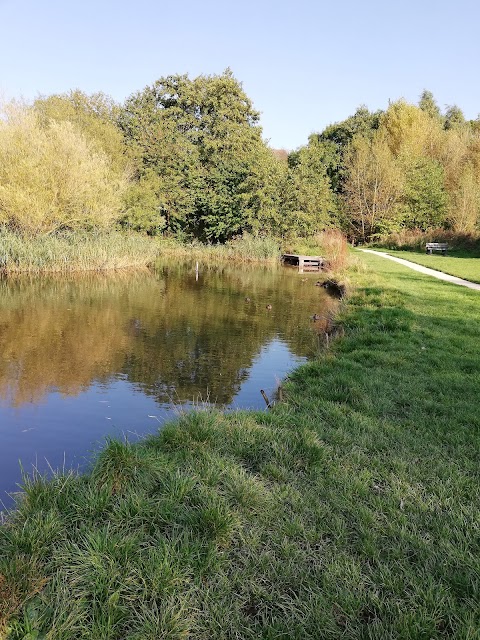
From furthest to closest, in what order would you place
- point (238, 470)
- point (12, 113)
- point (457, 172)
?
point (457, 172), point (12, 113), point (238, 470)

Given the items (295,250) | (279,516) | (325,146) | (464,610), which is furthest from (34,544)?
(325,146)

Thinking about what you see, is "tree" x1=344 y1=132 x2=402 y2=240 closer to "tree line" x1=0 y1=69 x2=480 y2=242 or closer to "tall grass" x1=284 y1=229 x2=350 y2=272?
"tree line" x1=0 y1=69 x2=480 y2=242

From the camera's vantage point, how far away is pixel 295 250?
1249 inches

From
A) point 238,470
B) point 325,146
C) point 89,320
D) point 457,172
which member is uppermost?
point 325,146

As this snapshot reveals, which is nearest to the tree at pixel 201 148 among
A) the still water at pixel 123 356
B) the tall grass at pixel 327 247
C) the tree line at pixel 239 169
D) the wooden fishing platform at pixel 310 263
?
the tree line at pixel 239 169

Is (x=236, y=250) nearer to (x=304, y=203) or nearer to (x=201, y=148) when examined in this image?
(x=304, y=203)

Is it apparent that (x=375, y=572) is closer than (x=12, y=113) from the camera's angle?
Yes

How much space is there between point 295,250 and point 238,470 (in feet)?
93.8

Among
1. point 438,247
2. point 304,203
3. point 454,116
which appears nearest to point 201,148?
point 304,203

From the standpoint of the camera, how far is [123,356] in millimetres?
9555

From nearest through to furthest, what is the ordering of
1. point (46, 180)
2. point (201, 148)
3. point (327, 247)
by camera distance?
1. point (46, 180)
2. point (327, 247)
3. point (201, 148)

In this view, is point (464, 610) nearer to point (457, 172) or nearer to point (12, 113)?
point (12, 113)

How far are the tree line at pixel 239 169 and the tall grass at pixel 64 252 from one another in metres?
1.14

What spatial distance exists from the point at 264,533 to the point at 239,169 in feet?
114
